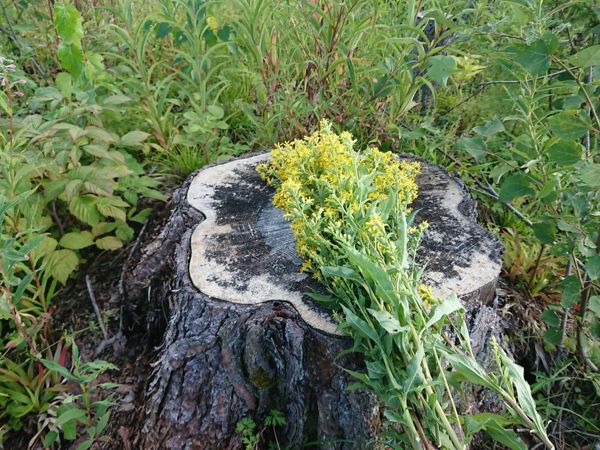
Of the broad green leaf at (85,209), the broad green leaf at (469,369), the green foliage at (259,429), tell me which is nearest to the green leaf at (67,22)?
the broad green leaf at (85,209)

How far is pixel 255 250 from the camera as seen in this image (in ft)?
6.20

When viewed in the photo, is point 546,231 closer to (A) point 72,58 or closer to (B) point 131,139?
(B) point 131,139

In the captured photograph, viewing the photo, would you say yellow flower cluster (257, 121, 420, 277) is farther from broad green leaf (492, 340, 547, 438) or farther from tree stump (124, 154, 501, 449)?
broad green leaf (492, 340, 547, 438)

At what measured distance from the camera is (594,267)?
156 cm

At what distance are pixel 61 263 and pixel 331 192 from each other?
1.34m

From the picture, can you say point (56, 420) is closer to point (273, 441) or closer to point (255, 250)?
point (273, 441)

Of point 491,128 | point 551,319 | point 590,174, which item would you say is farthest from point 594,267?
point 491,128

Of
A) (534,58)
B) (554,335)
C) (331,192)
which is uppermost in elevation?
(534,58)

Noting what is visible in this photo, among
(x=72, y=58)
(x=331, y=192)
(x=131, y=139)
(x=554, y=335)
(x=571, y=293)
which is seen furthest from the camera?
(x=131, y=139)

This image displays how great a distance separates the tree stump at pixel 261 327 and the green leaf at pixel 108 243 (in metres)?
0.38

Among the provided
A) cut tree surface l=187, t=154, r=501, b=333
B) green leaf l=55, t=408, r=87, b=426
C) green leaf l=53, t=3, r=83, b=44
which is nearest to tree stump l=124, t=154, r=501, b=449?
cut tree surface l=187, t=154, r=501, b=333

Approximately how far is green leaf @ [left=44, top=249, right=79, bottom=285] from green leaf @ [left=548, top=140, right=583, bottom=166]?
1963 millimetres

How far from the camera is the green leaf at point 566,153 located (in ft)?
4.87

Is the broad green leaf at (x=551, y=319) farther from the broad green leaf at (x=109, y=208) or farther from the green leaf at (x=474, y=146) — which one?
the broad green leaf at (x=109, y=208)
